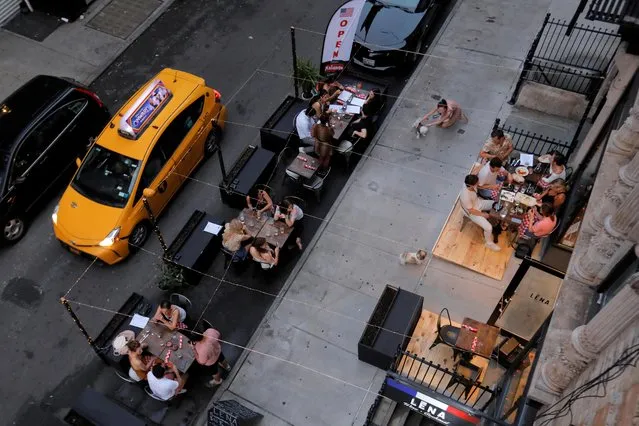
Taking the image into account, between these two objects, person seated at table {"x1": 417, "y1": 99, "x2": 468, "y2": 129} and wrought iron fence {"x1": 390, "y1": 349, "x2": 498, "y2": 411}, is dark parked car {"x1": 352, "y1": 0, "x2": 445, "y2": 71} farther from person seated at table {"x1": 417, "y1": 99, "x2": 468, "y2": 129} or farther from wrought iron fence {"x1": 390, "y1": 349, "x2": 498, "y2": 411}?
wrought iron fence {"x1": 390, "y1": 349, "x2": 498, "y2": 411}

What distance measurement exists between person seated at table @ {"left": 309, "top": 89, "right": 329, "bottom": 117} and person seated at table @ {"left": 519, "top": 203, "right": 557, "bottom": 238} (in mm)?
4955

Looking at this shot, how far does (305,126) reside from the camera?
1270 cm

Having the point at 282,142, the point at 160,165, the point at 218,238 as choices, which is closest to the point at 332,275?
the point at 218,238

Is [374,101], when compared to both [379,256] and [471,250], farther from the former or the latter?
[471,250]

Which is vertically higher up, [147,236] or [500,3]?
[500,3]

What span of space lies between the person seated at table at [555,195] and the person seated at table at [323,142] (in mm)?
4532

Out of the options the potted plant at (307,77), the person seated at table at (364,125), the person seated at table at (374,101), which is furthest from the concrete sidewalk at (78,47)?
the person seated at table at (374,101)

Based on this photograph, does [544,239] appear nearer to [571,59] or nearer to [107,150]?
[571,59]

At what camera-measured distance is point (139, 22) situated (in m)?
16.7

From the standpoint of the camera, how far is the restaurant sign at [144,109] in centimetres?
1133

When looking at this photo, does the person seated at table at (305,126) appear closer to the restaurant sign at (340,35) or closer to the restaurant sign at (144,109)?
the restaurant sign at (340,35)

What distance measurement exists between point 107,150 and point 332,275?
18.0ft

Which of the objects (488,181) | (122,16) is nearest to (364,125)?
(488,181)

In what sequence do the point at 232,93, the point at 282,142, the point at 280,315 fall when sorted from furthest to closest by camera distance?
1. the point at 232,93
2. the point at 282,142
3. the point at 280,315
